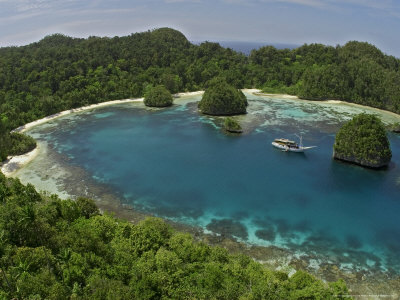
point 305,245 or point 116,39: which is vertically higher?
point 116,39

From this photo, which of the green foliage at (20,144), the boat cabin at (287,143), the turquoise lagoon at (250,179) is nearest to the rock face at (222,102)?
the turquoise lagoon at (250,179)

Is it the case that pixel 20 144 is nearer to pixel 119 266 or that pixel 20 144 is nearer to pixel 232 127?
pixel 232 127

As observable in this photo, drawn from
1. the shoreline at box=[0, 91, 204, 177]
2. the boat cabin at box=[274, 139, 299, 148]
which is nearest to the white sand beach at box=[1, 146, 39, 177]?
the shoreline at box=[0, 91, 204, 177]

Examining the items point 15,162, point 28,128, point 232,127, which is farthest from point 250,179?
point 28,128

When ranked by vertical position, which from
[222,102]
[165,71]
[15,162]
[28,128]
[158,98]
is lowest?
[15,162]

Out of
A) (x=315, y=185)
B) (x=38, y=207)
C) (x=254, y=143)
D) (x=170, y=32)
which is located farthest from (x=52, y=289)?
(x=170, y=32)

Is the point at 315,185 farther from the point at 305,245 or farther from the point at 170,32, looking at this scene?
the point at 170,32
